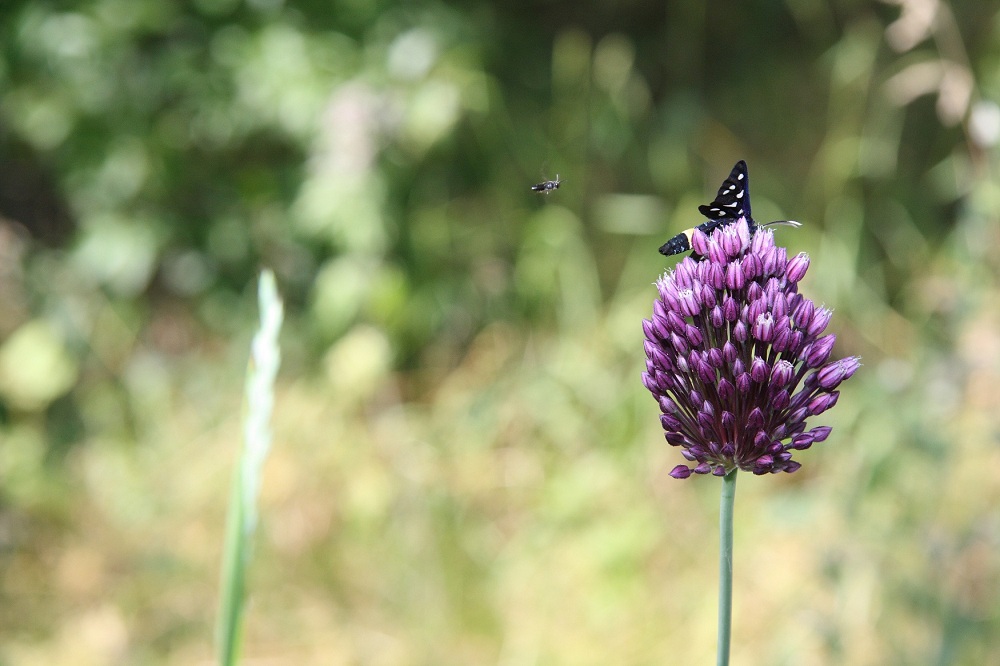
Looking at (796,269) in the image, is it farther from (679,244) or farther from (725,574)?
(725,574)

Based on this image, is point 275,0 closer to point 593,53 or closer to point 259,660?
point 593,53

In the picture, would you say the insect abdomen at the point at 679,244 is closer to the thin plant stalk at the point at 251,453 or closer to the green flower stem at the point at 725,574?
the green flower stem at the point at 725,574

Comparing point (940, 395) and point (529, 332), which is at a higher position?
point (529, 332)

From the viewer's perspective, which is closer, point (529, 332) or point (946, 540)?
point (946, 540)

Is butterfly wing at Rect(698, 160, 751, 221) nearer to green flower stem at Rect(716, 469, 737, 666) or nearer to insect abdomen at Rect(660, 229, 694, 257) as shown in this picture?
insect abdomen at Rect(660, 229, 694, 257)

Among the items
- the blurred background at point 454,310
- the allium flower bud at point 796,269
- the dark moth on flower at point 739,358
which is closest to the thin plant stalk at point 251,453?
the dark moth on flower at point 739,358

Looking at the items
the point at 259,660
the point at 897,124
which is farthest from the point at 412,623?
the point at 897,124
